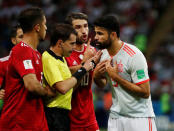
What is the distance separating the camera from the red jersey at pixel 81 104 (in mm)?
5027

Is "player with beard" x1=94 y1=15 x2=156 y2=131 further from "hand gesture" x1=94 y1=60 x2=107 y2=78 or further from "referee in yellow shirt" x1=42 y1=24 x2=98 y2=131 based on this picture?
"referee in yellow shirt" x1=42 y1=24 x2=98 y2=131

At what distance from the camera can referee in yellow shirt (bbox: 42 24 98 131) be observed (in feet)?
13.7

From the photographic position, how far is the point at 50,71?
4.24 meters

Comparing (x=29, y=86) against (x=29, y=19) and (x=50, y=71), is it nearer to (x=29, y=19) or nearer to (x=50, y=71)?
(x=50, y=71)

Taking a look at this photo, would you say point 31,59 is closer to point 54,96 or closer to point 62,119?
point 54,96

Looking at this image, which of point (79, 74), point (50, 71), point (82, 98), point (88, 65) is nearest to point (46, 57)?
point (50, 71)

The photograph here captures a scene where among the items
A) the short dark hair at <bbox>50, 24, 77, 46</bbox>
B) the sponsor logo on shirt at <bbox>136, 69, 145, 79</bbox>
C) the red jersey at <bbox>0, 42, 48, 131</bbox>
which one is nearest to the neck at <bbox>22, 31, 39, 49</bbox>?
the red jersey at <bbox>0, 42, 48, 131</bbox>

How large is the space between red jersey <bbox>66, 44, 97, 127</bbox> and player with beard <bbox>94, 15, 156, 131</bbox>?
31cm

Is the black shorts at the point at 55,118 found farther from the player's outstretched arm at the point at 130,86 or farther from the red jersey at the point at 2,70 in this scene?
the player's outstretched arm at the point at 130,86

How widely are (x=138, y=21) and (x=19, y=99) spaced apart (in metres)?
12.9

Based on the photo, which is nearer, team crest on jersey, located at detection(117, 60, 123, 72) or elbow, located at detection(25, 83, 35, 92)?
elbow, located at detection(25, 83, 35, 92)

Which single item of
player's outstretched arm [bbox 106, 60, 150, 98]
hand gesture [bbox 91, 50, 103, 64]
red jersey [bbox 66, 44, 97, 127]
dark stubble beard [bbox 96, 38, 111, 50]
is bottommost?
red jersey [bbox 66, 44, 97, 127]

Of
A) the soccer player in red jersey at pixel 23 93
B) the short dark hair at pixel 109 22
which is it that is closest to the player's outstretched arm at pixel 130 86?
the short dark hair at pixel 109 22

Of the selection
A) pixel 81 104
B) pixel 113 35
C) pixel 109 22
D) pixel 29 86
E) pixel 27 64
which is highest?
pixel 109 22
